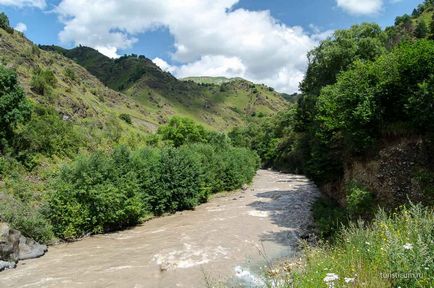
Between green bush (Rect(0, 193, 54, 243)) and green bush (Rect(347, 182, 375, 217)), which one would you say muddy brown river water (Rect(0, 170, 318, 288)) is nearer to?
green bush (Rect(0, 193, 54, 243))

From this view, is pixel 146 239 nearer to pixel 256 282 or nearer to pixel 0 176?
pixel 256 282

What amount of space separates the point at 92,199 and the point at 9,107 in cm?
1817

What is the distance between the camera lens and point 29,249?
2411 cm

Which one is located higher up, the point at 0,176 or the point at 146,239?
the point at 0,176

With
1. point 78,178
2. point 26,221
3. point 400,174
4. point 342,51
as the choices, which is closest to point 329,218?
point 400,174

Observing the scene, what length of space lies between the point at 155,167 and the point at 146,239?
1117cm

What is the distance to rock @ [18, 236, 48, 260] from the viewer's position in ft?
76.9

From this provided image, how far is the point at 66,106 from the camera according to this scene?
67.9 m

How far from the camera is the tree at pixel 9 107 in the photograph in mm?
39375

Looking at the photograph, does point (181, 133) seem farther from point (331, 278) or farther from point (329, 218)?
point (331, 278)

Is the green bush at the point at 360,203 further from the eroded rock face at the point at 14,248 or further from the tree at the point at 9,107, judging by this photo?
the tree at the point at 9,107

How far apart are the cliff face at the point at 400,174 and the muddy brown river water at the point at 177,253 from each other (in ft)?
20.8

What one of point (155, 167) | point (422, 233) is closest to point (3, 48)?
point (155, 167)

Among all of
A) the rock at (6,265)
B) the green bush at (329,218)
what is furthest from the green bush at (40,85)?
the green bush at (329,218)
